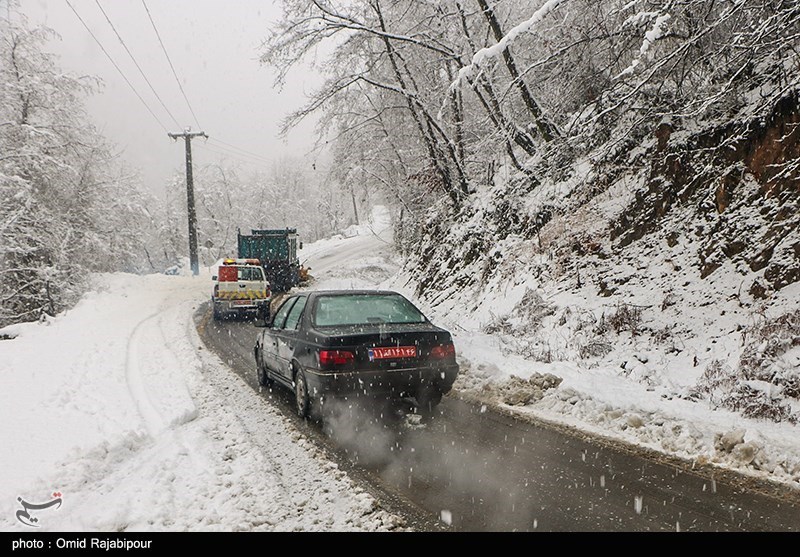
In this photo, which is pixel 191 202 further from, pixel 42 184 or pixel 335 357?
pixel 335 357

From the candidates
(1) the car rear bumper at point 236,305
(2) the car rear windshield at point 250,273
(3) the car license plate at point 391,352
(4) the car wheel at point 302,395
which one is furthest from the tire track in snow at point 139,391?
(2) the car rear windshield at point 250,273

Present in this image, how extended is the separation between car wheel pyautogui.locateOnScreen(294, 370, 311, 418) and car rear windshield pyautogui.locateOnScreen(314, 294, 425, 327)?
0.71 metres

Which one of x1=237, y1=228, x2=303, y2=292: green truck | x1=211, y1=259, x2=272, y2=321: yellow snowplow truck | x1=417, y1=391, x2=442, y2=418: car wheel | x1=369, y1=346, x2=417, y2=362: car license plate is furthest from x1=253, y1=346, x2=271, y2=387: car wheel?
x1=237, y1=228, x2=303, y2=292: green truck

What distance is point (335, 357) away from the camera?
17.7 feet

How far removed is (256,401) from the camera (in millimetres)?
7008

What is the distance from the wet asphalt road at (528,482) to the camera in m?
3.40

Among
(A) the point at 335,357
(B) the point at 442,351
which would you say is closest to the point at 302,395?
(A) the point at 335,357

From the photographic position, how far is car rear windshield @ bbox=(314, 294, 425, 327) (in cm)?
613

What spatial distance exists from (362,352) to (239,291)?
1302 cm

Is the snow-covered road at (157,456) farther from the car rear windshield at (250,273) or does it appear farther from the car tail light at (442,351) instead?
the car rear windshield at (250,273)

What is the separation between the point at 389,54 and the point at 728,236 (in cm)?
1065

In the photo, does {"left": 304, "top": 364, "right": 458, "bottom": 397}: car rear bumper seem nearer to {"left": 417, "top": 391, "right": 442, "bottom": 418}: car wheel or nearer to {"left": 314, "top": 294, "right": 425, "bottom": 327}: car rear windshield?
{"left": 417, "top": 391, "right": 442, "bottom": 418}: car wheel

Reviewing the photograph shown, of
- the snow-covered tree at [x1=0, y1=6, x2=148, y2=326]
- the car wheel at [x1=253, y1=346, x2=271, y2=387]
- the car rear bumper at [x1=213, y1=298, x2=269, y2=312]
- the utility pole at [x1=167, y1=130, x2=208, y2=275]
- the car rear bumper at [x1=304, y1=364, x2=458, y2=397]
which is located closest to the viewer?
the car rear bumper at [x1=304, y1=364, x2=458, y2=397]
